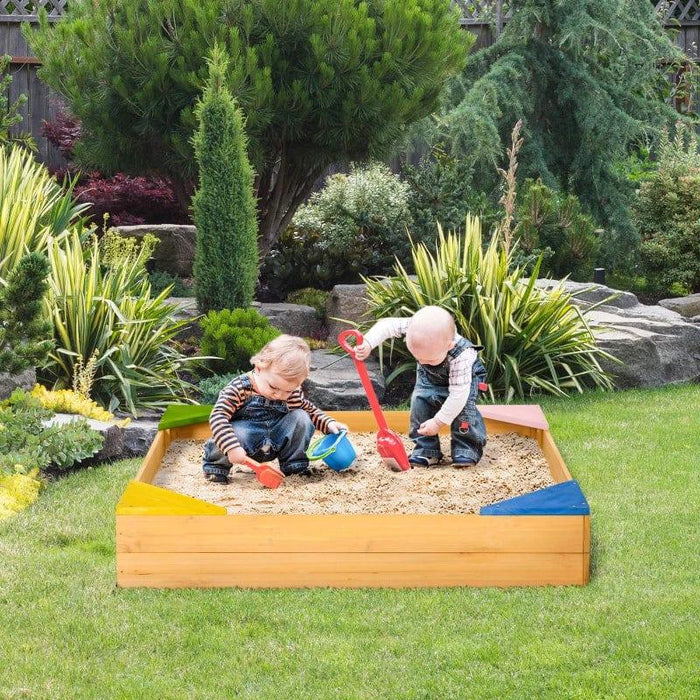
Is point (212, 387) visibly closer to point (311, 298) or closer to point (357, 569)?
point (357, 569)

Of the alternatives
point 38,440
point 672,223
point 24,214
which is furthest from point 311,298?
point 38,440

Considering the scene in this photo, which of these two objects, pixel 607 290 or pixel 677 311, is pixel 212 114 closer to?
pixel 607 290

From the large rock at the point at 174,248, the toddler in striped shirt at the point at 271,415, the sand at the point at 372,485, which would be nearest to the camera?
the sand at the point at 372,485

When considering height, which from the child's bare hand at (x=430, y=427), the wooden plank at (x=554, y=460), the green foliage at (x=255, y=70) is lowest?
the wooden plank at (x=554, y=460)

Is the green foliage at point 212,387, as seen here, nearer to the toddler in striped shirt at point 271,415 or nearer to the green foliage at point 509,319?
the green foliage at point 509,319

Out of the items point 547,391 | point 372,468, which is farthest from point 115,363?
point 547,391

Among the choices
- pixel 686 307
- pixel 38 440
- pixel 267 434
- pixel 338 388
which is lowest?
pixel 686 307

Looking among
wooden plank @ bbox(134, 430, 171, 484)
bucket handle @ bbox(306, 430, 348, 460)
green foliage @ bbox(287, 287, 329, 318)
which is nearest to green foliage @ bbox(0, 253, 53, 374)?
wooden plank @ bbox(134, 430, 171, 484)

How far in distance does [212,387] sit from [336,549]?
2828 millimetres

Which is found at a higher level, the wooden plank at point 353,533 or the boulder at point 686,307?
the wooden plank at point 353,533

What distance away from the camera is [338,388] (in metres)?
6.77

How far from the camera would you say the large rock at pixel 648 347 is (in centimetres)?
746

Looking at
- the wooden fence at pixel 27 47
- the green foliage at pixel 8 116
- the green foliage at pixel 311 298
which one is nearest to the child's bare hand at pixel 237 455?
the green foliage at pixel 311 298

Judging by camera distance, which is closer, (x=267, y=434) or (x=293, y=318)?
(x=267, y=434)
